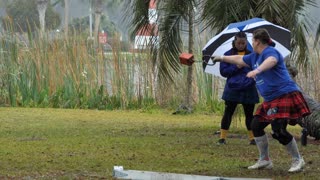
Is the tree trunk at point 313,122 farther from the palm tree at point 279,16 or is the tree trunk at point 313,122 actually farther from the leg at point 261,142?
the leg at point 261,142

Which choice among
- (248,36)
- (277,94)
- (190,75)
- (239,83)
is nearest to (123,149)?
(239,83)

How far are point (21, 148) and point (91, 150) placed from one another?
97 centimetres

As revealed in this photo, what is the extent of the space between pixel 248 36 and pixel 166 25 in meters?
2.06

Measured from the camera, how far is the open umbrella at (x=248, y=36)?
1137cm

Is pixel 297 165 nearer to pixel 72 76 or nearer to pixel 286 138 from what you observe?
pixel 286 138

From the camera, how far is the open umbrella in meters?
11.4

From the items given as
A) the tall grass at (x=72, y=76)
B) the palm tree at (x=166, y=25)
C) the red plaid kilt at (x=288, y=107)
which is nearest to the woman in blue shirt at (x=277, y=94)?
the red plaid kilt at (x=288, y=107)

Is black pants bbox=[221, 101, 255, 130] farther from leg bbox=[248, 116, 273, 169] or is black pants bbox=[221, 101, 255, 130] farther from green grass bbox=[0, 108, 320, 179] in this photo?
leg bbox=[248, 116, 273, 169]

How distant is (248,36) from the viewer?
462 inches

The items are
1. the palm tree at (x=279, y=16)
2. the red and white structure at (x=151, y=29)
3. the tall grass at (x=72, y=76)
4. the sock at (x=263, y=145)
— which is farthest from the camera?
the tall grass at (x=72, y=76)

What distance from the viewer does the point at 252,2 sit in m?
12.4

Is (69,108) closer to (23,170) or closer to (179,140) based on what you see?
(179,140)

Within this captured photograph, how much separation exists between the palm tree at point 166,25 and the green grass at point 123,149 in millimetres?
1136

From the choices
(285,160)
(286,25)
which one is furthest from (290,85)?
(286,25)
